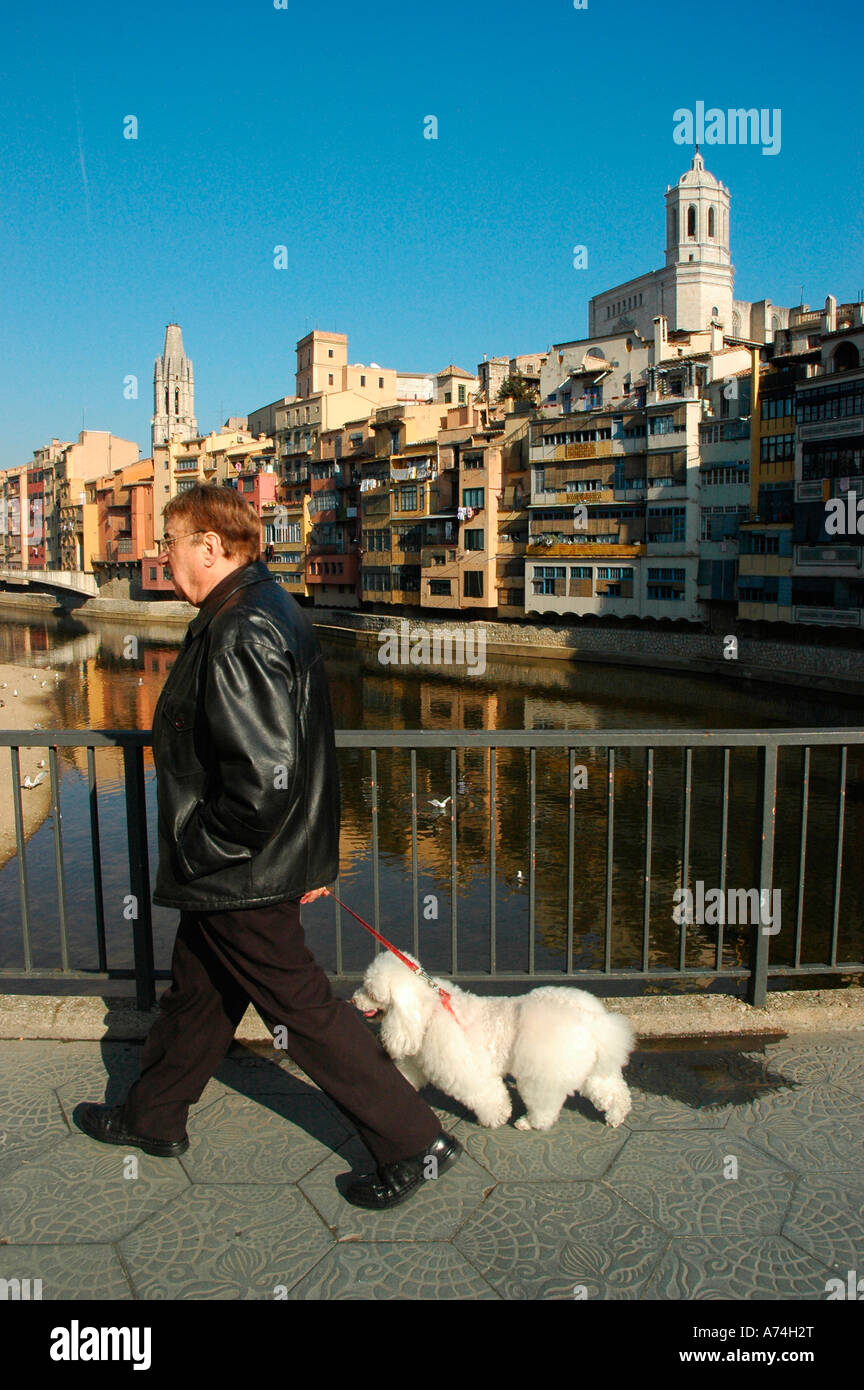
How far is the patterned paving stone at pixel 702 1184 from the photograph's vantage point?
8.82ft

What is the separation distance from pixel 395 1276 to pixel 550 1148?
2.51 feet

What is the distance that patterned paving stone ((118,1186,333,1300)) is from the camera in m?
2.44

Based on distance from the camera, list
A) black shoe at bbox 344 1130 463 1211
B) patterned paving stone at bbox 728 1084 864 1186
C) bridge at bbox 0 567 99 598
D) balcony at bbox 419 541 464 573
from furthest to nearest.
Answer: bridge at bbox 0 567 99 598
balcony at bbox 419 541 464 573
patterned paving stone at bbox 728 1084 864 1186
black shoe at bbox 344 1130 463 1211

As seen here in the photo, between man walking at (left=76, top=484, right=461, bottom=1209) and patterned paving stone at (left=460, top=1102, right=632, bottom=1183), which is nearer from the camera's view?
man walking at (left=76, top=484, right=461, bottom=1209)

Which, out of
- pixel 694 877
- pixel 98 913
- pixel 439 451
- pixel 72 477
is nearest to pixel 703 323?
pixel 439 451

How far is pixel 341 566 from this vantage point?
6469 cm

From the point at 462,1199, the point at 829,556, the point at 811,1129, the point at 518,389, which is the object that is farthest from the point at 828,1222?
the point at 518,389

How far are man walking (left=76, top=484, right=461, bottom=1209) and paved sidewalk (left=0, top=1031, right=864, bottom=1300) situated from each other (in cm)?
16

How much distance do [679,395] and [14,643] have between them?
39109 millimetres

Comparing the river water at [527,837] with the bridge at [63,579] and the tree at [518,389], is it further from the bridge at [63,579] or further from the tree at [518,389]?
the bridge at [63,579]

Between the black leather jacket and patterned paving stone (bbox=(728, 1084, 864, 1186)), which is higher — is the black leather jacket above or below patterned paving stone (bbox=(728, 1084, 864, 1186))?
above

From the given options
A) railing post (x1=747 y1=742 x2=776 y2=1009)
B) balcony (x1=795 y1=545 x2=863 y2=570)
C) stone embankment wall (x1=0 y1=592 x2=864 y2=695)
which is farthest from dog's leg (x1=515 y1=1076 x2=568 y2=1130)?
balcony (x1=795 y1=545 x2=863 y2=570)

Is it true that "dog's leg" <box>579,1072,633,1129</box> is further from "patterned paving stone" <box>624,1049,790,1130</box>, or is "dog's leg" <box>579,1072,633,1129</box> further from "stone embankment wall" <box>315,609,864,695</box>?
"stone embankment wall" <box>315,609,864,695</box>

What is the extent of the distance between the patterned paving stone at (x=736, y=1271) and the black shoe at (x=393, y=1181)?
67 cm
